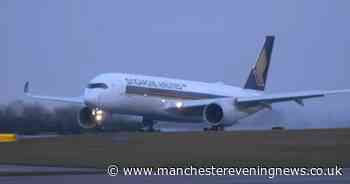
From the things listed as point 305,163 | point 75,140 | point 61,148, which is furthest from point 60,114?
point 305,163

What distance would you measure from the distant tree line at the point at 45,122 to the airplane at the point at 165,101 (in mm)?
1471

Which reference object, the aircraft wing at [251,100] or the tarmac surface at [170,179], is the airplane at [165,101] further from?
the tarmac surface at [170,179]

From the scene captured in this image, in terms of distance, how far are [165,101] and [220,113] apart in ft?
15.1

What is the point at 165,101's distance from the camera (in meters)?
71.4

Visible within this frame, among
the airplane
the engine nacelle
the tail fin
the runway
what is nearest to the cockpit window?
the airplane

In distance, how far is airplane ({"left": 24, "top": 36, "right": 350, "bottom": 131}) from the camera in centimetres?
6894

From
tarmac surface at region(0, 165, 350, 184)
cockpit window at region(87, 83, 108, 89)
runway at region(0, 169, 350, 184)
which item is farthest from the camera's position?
cockpit window at region(87, 83, 108, 89)

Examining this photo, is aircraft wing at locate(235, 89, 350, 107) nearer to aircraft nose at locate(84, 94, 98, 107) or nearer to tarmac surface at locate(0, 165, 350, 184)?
aircraft nose at locate(84, 94, 98, 107)

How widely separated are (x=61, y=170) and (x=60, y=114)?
48253 millimetres

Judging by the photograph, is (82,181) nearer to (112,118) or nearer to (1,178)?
(1,178)

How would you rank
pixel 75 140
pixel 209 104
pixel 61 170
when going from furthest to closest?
pixel 209 104 < pixel 75 140 < pixel 61 170

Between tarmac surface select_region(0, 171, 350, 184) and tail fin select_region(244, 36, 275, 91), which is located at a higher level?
tail fin select_region(244, 36, 275, 91)

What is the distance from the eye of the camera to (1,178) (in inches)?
1128

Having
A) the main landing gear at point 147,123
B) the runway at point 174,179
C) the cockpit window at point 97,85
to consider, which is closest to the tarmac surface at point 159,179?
the runway at point 174,179
